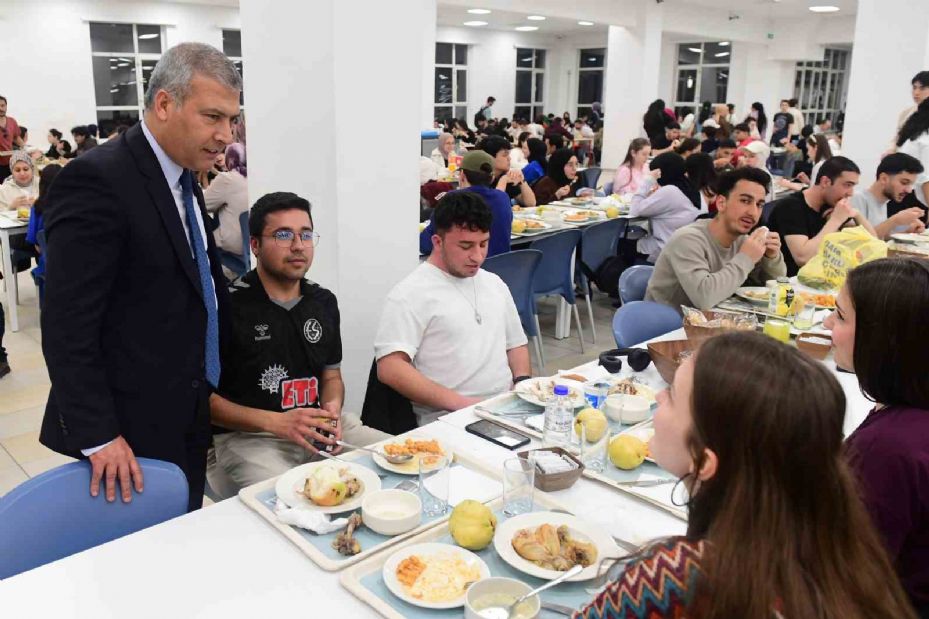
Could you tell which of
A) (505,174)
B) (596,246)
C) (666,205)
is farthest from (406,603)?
(505,174)

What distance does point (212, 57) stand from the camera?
5.72 ft

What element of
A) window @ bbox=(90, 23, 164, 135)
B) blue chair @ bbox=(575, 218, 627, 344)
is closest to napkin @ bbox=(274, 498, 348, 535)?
blue chair @ bbox=(575, 218, 627, 344)

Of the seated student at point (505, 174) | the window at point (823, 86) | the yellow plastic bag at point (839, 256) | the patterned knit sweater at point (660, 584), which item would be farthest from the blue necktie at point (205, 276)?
the window at point (823, 86)

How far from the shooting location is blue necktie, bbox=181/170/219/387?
1882mm

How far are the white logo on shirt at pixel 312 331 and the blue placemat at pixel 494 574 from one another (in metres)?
1.13

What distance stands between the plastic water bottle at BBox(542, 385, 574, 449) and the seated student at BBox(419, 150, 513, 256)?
2446mm

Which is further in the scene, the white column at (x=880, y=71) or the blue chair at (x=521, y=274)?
the white column at (x=880, y=71)

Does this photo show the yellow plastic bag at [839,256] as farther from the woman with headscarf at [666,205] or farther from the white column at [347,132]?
the white column at [347,132]

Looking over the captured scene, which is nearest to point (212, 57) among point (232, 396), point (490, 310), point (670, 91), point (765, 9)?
point (232, 396)

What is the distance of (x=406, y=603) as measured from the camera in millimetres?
1292

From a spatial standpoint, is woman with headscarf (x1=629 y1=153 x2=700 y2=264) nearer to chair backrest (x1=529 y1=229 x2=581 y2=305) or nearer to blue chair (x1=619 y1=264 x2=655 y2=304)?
chair backrest (x1=529 y1=229 x2=581 y2=305)

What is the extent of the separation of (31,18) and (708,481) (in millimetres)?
13739

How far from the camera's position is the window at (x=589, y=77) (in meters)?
19.4

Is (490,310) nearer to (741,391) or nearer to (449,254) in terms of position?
(449,254)
